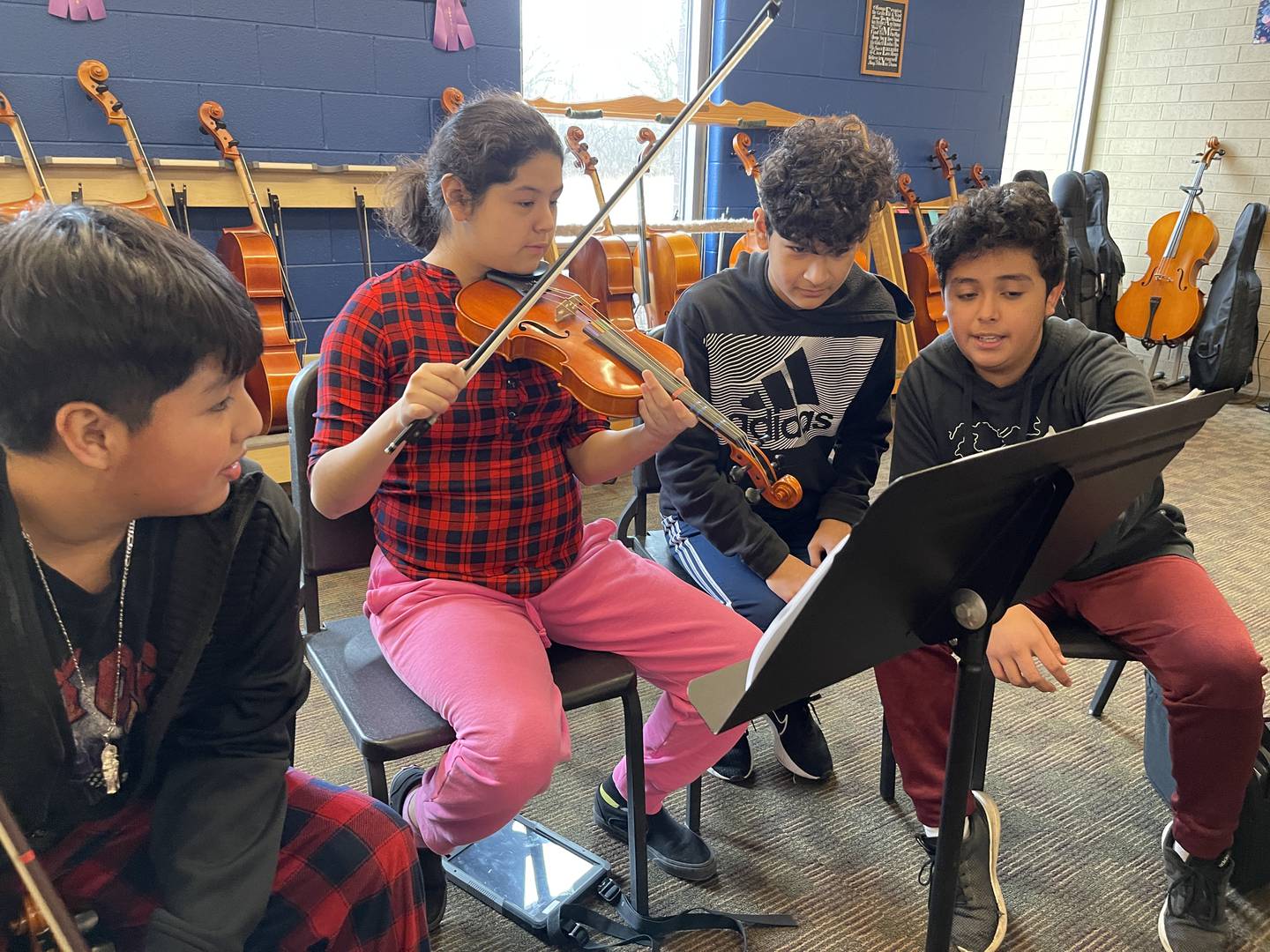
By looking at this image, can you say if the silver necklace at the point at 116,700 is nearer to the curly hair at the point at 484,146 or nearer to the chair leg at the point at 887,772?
the curly hair at the point at 484,146

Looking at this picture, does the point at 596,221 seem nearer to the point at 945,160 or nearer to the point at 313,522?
the point at 313,522

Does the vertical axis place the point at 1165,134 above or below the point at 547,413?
above

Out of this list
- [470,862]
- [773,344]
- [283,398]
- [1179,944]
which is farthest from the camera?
[283,398]

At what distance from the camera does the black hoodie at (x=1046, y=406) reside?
1.26 m

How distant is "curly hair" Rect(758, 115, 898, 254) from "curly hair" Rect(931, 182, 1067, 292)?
0.12 meters

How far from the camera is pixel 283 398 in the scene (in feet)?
7.61

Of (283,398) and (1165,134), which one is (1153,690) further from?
(1165,134)

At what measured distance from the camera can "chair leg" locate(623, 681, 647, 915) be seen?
1136 mm

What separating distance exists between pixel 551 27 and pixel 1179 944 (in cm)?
302

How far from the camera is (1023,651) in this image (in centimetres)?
110

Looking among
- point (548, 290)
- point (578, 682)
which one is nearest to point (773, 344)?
point (548, 290)

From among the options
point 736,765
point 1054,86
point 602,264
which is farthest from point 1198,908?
point 1054,86

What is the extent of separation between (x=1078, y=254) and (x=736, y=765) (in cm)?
343

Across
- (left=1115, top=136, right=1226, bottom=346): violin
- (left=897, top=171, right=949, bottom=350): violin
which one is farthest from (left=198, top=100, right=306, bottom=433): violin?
(left=1115, top=136, right=1226, bottom=346): violin
